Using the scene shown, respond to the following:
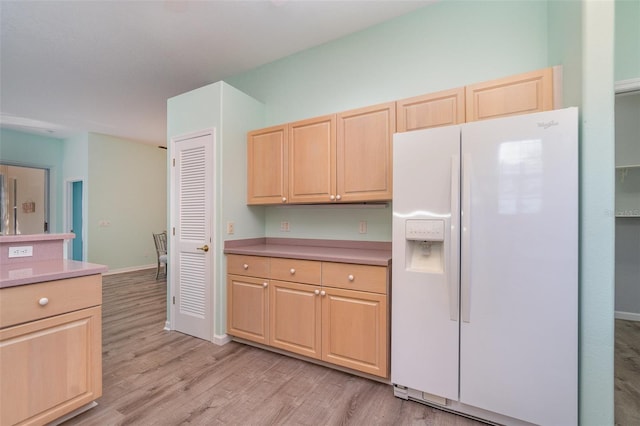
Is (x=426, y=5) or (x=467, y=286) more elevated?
(x=426, y=5)

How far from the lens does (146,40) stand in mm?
2775

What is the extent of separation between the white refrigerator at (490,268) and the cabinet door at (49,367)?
6.25 ft

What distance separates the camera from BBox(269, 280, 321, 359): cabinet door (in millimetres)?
2193

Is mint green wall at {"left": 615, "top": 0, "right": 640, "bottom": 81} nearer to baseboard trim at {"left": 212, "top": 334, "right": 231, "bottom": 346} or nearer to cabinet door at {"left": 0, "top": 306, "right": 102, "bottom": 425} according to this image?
baseboard trim at {"left": 212, "top": 334, "right": 231, "bottom": 346}

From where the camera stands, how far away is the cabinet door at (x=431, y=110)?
1.97m

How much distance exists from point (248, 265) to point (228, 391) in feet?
3.27

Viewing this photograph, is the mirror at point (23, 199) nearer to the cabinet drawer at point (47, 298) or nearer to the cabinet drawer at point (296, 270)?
the cabinet drawer at point (47, 298)

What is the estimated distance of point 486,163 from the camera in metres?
1.60

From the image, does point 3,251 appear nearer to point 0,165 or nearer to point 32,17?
point 32,17

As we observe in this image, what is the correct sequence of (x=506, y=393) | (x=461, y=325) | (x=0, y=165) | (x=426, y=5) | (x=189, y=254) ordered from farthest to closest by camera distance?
(x=0, y=165), (x=189, y=254), (x=426, y=5), (x=461, y=325), (x=506, y=393)

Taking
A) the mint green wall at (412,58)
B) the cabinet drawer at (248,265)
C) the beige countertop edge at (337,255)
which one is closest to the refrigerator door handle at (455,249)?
the beige countertop edge at (337,255)

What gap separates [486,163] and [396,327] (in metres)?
1.17

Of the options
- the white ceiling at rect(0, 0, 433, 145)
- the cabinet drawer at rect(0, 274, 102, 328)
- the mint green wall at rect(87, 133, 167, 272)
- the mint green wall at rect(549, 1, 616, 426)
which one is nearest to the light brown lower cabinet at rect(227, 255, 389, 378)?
the mint green wall at rect(549, 1, 616, 426)

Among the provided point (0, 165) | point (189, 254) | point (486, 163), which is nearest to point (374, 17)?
point (486, 163)
